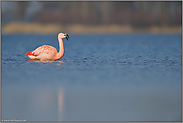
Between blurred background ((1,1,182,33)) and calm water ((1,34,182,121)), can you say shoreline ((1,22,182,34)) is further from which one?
calm water ((1,34,182,121))

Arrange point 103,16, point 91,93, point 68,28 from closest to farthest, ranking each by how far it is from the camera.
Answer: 1. point 91,93
2. point 68,28
3. point 103,16

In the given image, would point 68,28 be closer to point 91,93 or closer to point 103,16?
point 103,16

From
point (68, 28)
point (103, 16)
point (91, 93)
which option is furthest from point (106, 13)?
point (91, 93)

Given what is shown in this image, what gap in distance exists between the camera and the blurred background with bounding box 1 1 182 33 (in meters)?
43.7

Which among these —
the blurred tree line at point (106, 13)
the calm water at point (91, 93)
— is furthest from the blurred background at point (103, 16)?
the calm water at point (91, 93)

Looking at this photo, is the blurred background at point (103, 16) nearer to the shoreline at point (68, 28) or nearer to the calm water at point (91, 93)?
the shoreline at point (68, 28)

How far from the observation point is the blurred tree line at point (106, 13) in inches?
1815

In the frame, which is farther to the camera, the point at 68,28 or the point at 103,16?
the point at 103,16

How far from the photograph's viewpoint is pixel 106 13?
52.2 m

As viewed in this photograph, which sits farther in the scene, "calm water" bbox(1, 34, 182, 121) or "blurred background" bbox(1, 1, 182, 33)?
"blurred background" bbox(1, 1, 182, 33)

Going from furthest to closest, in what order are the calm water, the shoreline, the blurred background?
the blurred background → the shoreline → the calm water

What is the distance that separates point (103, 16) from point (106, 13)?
713 millimetres

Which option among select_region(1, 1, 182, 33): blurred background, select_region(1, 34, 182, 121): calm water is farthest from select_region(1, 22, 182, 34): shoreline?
select_region(1, 34, 182, 121): calm water

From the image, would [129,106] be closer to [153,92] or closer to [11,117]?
[153,92]
